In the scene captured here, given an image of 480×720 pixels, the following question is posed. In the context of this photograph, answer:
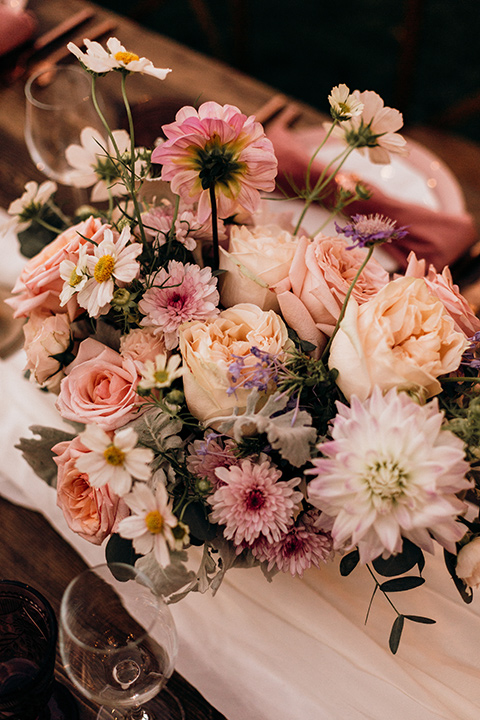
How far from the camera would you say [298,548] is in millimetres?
538

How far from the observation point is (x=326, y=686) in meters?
0.62

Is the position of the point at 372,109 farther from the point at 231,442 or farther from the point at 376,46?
the point at 376,46

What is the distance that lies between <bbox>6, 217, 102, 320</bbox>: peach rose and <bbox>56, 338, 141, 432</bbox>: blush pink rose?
56 millimetres

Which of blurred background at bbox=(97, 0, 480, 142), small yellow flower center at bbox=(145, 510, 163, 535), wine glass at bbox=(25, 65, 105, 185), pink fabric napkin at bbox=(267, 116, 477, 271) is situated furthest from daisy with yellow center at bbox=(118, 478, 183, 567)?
blurred background at bbox=(97, 0, 480, 142)

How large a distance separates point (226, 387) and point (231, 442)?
0.06 meters

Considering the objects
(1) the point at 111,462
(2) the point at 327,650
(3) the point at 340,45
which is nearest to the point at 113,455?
(1) the point at 111,462

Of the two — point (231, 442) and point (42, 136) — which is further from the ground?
point (42, 136)

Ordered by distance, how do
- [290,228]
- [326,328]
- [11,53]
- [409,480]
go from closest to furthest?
[409,480], [326,328], [290,228], [11,53]

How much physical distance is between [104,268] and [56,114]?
0.43 meters

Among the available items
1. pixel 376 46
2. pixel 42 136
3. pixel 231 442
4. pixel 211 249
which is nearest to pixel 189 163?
pixel 211 249

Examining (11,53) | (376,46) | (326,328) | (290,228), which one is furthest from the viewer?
(376,46)

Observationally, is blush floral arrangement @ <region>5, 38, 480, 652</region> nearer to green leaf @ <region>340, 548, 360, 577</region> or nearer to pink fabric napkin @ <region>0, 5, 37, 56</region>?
green leaf @ <region>340, 548, 360, 577</region>

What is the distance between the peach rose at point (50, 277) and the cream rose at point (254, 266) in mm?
121

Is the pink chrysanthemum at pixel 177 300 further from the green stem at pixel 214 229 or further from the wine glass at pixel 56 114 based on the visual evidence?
the wine glass at pixel 56 114
